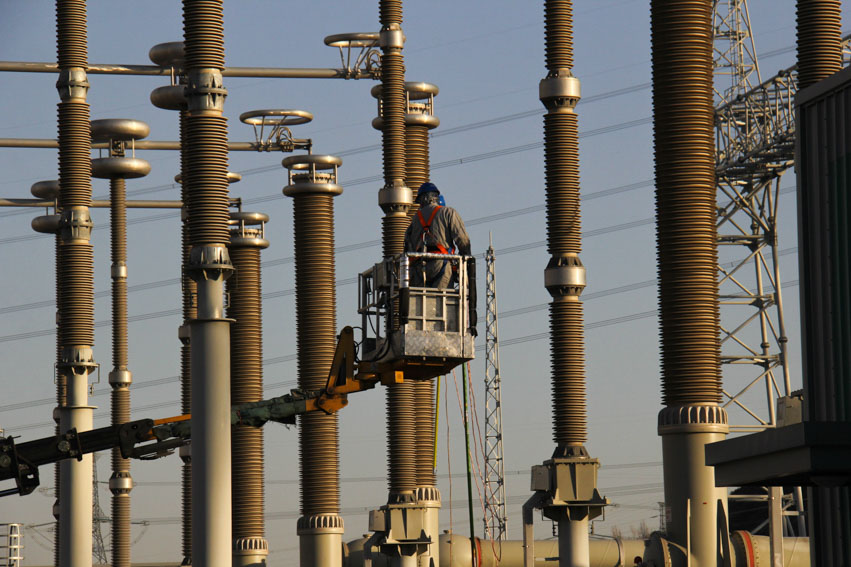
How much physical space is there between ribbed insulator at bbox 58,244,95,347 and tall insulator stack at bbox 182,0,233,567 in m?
8.21

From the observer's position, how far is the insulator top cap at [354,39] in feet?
113

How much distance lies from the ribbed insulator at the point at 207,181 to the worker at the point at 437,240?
4207 mm

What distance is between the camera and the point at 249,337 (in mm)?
37688

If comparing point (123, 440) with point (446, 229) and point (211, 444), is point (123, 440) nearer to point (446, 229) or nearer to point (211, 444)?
point (211, 444)

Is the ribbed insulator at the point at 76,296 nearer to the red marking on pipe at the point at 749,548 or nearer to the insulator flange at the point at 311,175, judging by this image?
the insulator flange at the point at 311,175

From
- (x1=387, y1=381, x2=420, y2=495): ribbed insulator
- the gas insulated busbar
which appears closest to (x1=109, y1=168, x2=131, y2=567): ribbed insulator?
(x1=387, y1=381, x2=420, y2=495): ribbed insulator

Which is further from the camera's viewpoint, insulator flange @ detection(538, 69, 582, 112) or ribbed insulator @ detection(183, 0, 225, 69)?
insulator flange @ detection(538, 69, 582, 112)

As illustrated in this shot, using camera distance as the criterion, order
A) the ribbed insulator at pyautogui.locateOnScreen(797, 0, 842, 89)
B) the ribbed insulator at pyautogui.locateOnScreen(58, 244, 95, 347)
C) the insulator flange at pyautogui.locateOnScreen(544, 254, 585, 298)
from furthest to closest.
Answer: the ribbed insulator at pyautogui.locateOnScreen(58, 244, 95, 347)
the insulator flange at pyautogui.locateOnScreen(544, 254, 585, 298)
the ribbed insulator at pyautogui.locateOnScreen(797, 0, 842, 89)

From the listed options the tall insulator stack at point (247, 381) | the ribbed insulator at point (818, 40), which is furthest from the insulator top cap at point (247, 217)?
the ribbed insulator at point (818, 40)

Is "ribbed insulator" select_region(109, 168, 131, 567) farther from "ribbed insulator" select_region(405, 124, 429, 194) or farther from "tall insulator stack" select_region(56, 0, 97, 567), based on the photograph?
"tall insulator stack" select_region(56, 0, 97, 567)

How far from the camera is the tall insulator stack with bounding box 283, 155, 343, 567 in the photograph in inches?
1302

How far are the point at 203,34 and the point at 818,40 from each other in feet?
28.6

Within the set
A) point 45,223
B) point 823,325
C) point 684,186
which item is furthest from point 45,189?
point 823,325

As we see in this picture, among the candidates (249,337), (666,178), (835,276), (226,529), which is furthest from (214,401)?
(249,337)
